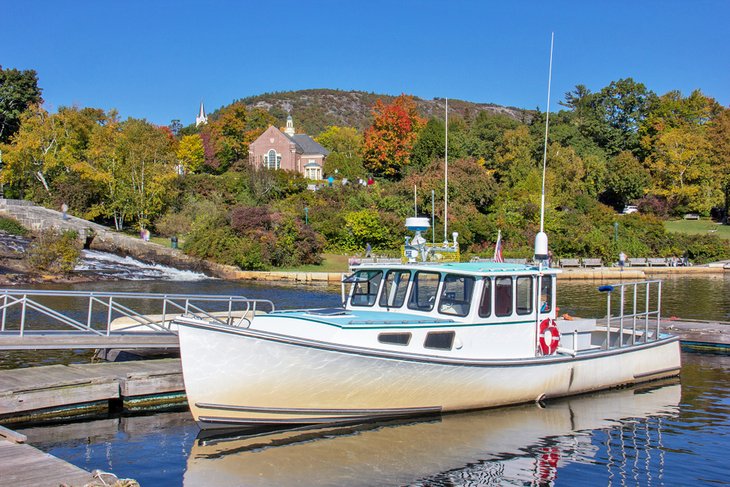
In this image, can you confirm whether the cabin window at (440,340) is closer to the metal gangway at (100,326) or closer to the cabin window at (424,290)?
the cabin window at (424,290)

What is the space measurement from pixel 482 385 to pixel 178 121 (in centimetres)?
13400

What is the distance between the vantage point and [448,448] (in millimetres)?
11484

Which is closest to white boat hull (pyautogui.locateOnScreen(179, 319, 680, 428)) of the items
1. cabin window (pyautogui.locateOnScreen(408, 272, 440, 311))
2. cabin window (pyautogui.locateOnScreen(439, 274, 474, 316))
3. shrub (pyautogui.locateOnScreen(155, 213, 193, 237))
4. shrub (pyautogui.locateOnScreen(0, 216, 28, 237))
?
cabin window (pyautogui.locateOnScreen(439, 274, 474, 316))

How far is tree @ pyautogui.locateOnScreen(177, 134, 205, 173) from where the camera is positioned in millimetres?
81500

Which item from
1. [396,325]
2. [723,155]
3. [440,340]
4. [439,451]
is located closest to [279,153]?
[723,155]

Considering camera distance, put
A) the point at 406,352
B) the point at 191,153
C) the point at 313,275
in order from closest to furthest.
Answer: the point at 406,352 → the point at 313,275 → the point at 191,153

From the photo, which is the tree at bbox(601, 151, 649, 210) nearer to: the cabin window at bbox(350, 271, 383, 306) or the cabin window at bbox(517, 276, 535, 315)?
the cabin window at bbox(517, 276, 535, 315)

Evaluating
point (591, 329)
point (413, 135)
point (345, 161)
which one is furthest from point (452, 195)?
point (591, 329)

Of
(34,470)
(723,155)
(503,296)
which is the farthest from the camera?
(723,155)

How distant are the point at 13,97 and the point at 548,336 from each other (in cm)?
6700

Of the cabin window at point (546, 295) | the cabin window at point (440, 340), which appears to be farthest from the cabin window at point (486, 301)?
the cabin window at point (546, 295)

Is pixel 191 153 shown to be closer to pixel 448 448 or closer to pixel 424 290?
pixel 424 290

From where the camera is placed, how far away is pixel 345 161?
80875 mm

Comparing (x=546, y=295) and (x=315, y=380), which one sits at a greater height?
(x=546, y=295)
